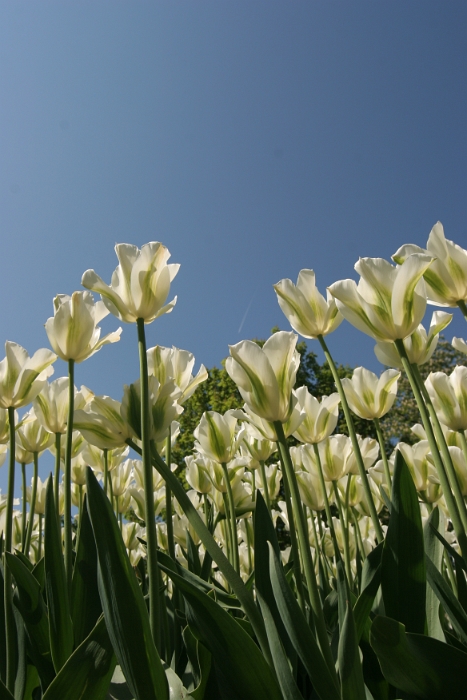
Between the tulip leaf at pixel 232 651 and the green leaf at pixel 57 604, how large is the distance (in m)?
0.34

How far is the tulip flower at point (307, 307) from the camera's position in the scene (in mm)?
1627

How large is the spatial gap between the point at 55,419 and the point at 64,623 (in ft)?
2.68

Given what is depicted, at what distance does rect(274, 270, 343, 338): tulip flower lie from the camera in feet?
5.34

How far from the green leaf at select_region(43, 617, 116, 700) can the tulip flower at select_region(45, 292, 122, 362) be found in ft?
2.63

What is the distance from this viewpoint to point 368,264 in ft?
4.38

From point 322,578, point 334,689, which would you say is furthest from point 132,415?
point 322,578

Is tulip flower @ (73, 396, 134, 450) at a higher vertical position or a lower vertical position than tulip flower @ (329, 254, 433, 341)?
lower

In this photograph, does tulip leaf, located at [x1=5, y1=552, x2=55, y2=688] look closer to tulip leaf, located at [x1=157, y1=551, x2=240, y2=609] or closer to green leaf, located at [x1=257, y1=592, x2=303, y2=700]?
tulip leaf, located at [x1=157, y1=551, x2=240, y2=609]

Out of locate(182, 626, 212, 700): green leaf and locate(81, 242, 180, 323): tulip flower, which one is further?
locate(81, 242, 180, 323): tulip flower

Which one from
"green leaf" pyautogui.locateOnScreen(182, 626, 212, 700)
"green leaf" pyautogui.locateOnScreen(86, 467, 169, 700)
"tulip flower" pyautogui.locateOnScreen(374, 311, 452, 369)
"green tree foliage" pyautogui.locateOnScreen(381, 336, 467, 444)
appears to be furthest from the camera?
"green tree foliage" pyautogui.locateOnScreen(381, 336, 467, 444)

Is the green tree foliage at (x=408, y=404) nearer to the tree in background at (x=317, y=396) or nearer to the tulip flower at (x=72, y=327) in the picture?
the tree in background at (x=317, y=396)

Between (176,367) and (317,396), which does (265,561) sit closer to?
(176,367)

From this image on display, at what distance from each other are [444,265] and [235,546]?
1.17 metres

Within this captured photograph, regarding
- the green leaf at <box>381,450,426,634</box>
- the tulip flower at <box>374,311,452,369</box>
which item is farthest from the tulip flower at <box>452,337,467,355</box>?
the green leaf at <box>381,450,426,634</box>
